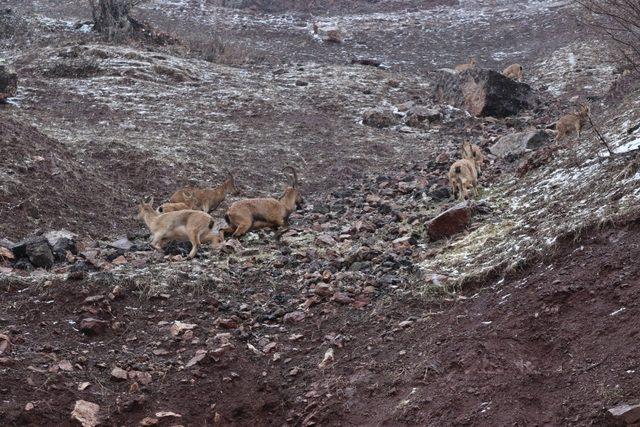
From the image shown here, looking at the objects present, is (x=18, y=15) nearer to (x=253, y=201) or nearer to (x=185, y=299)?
(x=253, y=201)

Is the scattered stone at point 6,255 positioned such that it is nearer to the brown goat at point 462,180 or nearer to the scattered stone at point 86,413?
the scattered stone at point 86,413

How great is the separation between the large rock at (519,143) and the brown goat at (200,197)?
17.4 feet

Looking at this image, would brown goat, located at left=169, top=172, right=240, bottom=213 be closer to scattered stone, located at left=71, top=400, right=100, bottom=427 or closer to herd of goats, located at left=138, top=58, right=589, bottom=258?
herd of goats, located at left=138, top=58, right=589, bottom=258

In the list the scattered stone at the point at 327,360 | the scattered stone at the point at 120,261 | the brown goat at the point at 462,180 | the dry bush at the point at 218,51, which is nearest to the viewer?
the scattered stone at the point at 327,360

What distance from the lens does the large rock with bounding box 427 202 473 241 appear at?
9.12 metres

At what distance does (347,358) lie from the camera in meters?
6.69

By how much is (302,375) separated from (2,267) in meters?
3.77

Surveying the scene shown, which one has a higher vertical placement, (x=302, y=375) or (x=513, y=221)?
(x=513, y=221)

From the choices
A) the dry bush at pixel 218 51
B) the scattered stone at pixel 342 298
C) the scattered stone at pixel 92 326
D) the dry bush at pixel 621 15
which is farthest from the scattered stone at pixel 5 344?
the dry bush at pixel 218 51

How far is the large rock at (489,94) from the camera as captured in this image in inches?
732

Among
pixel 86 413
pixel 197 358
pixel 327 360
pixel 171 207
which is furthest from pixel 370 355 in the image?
pixel 171 207

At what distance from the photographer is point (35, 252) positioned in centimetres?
851

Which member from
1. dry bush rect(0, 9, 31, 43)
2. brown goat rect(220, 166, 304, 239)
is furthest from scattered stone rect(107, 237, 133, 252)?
dry bush rect(0, 9, 31, 43)

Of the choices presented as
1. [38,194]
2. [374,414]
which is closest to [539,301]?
[374,414]
